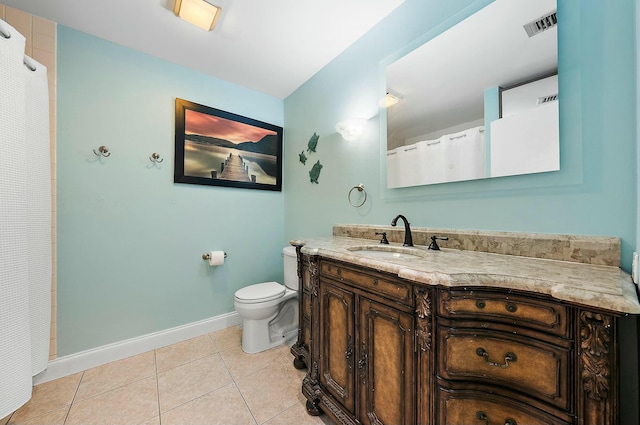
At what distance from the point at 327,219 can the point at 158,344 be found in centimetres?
180

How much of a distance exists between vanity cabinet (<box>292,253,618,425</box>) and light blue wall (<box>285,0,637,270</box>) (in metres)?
0.55

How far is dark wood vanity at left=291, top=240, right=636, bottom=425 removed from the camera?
1.93 ft

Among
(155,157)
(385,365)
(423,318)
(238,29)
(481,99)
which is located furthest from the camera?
(155,157)

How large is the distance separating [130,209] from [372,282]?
2.02 meters

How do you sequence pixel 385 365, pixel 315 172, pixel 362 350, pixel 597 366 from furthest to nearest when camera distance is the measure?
pixel 315 172 < pixel 362 350 < pixel 385 365 < pixel 597 366

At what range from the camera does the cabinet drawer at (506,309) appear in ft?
2.09

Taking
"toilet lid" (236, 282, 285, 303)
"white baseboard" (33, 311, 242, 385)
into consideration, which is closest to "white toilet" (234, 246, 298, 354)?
"toilet lid" (236, 282, 285, 303)

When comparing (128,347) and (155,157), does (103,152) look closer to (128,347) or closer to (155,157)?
(155,157)

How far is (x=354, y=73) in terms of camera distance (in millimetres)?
1882

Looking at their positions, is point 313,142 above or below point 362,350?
above

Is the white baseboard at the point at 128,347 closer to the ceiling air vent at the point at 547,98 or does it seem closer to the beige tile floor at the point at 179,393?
the beige tile floor at the point at 179,393

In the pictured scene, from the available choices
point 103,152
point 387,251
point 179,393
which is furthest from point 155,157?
point 387,251

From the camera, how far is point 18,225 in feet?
3.71

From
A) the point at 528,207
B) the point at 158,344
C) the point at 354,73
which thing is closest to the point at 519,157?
the point at 528,207
